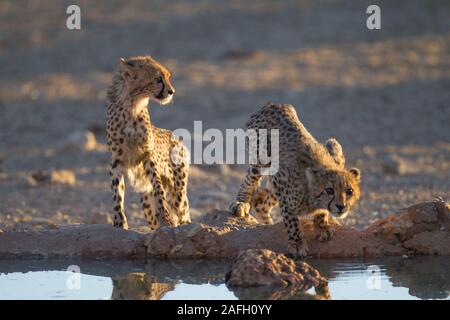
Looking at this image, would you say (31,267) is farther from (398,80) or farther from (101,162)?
(398,80)

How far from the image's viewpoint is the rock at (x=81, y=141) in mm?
15656

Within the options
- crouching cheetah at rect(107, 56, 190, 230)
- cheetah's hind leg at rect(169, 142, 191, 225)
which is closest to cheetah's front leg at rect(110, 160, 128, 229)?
crouching cheetah at rect(107, 56, 190, 230)

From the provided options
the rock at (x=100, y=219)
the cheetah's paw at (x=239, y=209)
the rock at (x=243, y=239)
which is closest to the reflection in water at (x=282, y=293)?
the rock at (x=243, y=239)

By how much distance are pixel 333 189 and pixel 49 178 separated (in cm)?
597

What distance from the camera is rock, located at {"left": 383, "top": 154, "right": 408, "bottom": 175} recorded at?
46.7ft

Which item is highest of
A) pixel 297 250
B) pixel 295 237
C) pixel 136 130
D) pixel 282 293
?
pixel 136 130

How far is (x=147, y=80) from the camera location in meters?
9.48

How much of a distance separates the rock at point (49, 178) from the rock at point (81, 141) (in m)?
1.89

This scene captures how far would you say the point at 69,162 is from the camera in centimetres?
1505

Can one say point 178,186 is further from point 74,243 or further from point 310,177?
point 310,177

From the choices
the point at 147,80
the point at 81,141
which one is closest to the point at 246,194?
the point at 147,80

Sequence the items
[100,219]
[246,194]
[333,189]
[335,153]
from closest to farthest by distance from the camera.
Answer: [333,189], [335,153], [246,194], [100,219]

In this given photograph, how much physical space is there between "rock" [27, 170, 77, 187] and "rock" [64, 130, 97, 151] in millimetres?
1893

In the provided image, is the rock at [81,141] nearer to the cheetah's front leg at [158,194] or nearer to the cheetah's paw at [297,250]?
the cheetah's front leg at [158,194]
